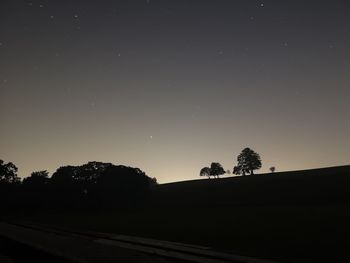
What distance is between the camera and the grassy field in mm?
16734

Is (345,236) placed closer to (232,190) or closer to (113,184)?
(232,190)

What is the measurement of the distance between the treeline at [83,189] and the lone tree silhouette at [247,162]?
150ft

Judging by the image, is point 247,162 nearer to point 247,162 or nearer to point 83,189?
point 247,162

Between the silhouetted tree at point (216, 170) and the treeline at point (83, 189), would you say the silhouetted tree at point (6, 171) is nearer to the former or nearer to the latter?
the treeline at point (83, 189)

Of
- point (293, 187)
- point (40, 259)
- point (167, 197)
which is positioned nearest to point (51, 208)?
point (167, 197)

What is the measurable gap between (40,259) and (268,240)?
15.2 m

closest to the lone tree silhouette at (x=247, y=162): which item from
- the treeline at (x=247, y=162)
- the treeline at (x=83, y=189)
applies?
the treeline at (x=247, y=162)

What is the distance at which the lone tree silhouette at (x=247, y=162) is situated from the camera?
122 metres

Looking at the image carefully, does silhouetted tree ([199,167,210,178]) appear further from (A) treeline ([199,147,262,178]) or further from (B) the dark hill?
(B) the dark hill

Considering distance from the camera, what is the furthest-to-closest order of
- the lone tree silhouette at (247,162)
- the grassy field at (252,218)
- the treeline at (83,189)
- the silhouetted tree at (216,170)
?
the silhouetted tree at (216,170)
the lone tree silhouette at (247,162)
the treeline at (83,189)
the grassy field at (252,218)

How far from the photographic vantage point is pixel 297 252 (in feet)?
48.2

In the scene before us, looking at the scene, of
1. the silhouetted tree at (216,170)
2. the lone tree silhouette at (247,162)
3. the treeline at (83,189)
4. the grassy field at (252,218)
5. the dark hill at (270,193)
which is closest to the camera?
the grassy field at (252,218)


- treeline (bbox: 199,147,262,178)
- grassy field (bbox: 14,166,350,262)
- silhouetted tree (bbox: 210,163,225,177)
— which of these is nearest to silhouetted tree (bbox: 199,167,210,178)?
silhouetted tree (bbox: 210,163,225,177)

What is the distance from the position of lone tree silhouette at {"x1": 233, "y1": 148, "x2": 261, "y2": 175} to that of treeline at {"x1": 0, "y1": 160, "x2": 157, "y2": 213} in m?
45.7
